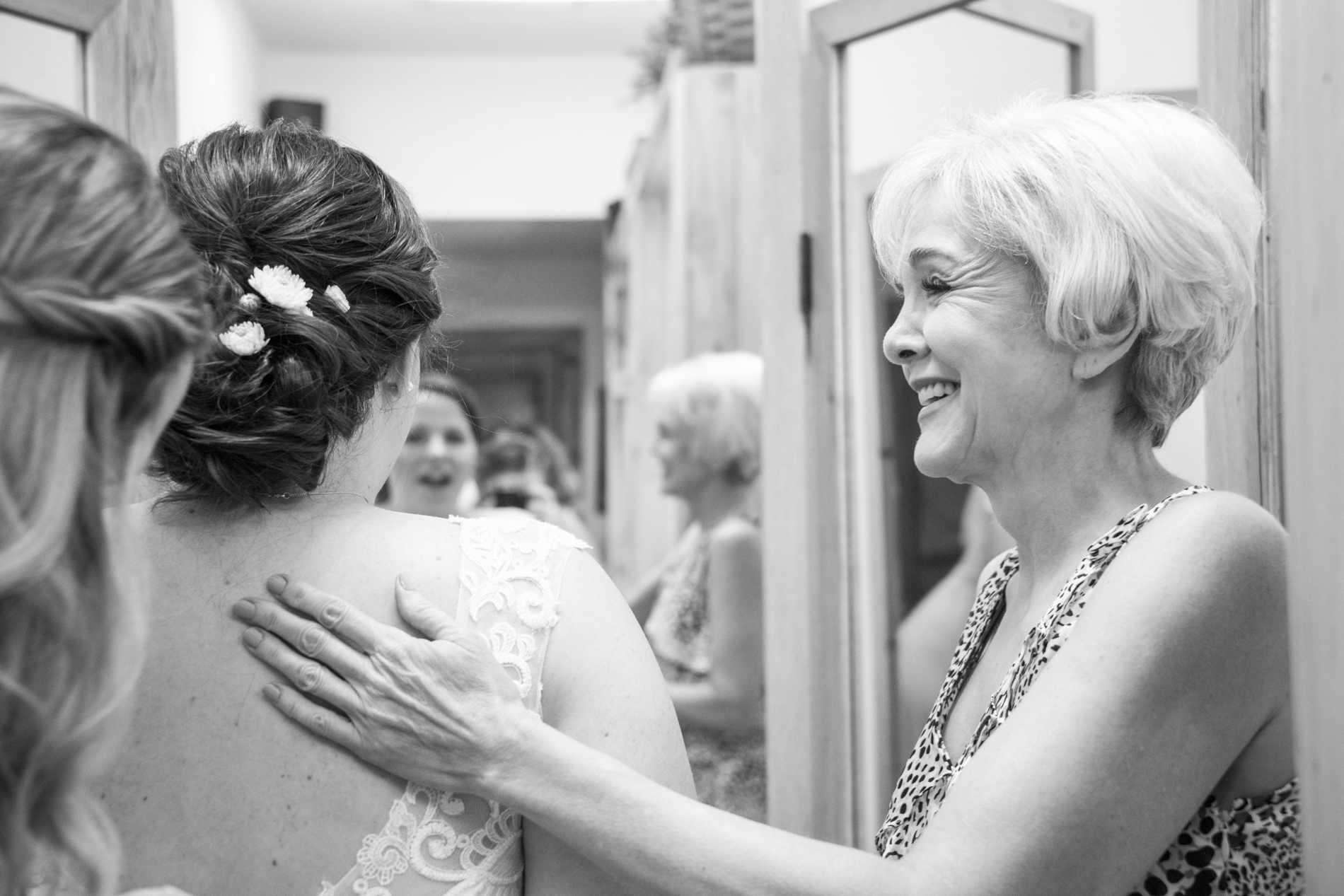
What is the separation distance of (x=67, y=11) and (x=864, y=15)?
1113 millimetres

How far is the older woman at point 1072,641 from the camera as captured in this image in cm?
115

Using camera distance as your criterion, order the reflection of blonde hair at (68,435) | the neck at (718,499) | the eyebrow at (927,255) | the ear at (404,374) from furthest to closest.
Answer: the neck at (718,499), the eyebrow at (927,255), the ear at (404,374), the reflection of blonde hair at (68,435)

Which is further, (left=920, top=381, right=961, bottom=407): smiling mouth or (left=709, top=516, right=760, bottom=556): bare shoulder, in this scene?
(left=709, top=516, right=760, bottom=556): bare shoulder

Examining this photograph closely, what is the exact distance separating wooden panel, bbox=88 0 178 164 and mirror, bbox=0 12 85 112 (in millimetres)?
19

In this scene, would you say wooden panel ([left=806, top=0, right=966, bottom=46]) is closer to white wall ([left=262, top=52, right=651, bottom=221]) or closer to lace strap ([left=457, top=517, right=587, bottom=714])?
lace strap ([left=457, top=517, right=587, bottom=714])

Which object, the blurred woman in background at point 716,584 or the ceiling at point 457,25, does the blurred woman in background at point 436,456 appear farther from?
the ceiling at point 457,25

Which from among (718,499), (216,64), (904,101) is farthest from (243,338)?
(216,64)

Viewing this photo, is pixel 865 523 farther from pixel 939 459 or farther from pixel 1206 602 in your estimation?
pixel 1206 602

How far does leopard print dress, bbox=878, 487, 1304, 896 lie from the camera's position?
1.20 meters

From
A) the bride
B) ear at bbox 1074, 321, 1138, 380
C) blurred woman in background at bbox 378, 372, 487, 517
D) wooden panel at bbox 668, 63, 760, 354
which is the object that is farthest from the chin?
wooden panel at bbox 668, 63, 760, 354

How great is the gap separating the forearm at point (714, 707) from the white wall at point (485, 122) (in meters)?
4.62

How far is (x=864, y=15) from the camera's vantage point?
1988 mm

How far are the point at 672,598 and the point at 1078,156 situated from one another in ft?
5.80

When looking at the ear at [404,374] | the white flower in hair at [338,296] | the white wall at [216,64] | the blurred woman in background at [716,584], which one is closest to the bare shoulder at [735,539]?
the blurred woman in background at [716,584]
